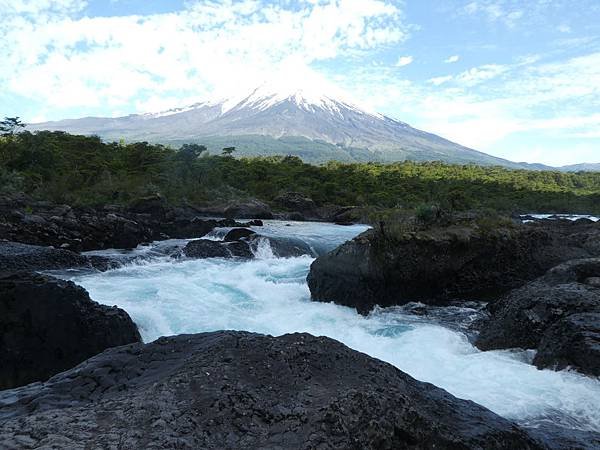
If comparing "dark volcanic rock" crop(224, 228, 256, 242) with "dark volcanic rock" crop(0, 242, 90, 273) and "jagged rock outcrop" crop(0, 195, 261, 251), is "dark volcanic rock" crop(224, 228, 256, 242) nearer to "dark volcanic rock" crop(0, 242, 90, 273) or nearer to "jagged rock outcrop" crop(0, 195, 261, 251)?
"jagged rock outcrop" crop(0, 195, 261, 251)

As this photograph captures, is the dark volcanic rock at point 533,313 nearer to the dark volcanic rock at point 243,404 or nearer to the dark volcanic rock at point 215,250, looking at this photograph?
the dark volcanic rock at point 243,404

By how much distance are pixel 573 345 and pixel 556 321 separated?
103 cm

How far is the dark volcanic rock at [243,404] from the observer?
8.25 ft

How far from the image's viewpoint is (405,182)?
203 feet

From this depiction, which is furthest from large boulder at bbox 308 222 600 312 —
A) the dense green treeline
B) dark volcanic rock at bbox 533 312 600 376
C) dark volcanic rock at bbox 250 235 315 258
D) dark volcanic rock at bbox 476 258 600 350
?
the dense green treeline

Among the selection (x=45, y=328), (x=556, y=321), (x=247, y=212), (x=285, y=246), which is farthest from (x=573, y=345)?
(x=247, y=212)

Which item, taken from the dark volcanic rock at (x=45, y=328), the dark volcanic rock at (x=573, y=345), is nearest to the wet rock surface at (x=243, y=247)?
the dark volcanic rock at (x=45, y=328)

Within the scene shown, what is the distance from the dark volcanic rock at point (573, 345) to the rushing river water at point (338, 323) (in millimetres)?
211

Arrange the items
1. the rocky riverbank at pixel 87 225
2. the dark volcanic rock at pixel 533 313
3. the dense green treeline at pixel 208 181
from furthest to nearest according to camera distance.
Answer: the dense green treeline at pixel 208 181, the rocky riverbank at pixel 87 225, the dark volcanic rock at pixel 533 313

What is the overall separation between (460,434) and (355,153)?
17927cm

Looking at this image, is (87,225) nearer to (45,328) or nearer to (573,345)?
(45,328)

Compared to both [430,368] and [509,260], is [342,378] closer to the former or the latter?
[430,368]

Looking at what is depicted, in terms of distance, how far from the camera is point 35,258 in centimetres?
1252

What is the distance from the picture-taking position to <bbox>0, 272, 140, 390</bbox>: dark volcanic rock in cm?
647
